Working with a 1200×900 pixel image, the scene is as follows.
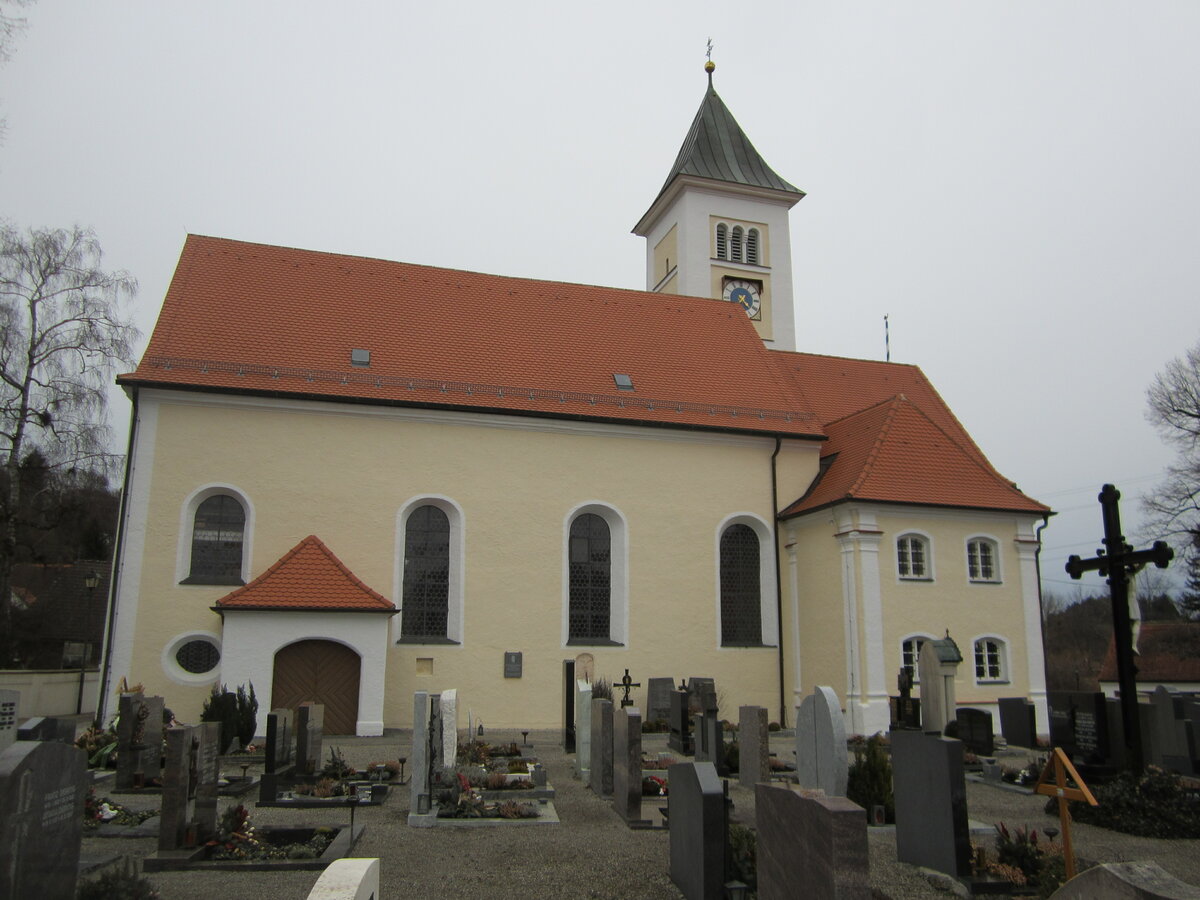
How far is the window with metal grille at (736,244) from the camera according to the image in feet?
96.0

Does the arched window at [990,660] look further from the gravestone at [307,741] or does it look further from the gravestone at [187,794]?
the gravestone at [187,794]

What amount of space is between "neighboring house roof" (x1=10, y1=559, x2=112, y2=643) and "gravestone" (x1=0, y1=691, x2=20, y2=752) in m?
23.8

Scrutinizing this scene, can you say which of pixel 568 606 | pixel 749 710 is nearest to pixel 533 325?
pixel 568 606

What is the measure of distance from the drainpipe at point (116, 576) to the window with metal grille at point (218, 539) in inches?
45.6

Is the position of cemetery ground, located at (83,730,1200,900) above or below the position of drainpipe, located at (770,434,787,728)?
below

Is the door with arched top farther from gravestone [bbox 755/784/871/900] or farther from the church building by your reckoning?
gravestone [bbox 755/784/871/900]

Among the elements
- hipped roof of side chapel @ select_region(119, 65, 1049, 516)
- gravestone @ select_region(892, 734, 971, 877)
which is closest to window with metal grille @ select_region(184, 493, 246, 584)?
hipped roof of side chapel @ select_region(119, 65, 1049, 516)

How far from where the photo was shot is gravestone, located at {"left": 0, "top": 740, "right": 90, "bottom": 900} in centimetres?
528

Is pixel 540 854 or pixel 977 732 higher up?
pixel 977 732

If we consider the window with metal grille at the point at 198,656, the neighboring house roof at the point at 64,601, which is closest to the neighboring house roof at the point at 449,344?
the window with metal grille at the point at 198,656

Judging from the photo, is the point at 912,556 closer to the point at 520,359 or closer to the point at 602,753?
the point at 520,359

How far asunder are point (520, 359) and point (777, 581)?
7.33 m

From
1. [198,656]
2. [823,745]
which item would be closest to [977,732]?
[823,745]

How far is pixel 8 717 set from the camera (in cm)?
969
